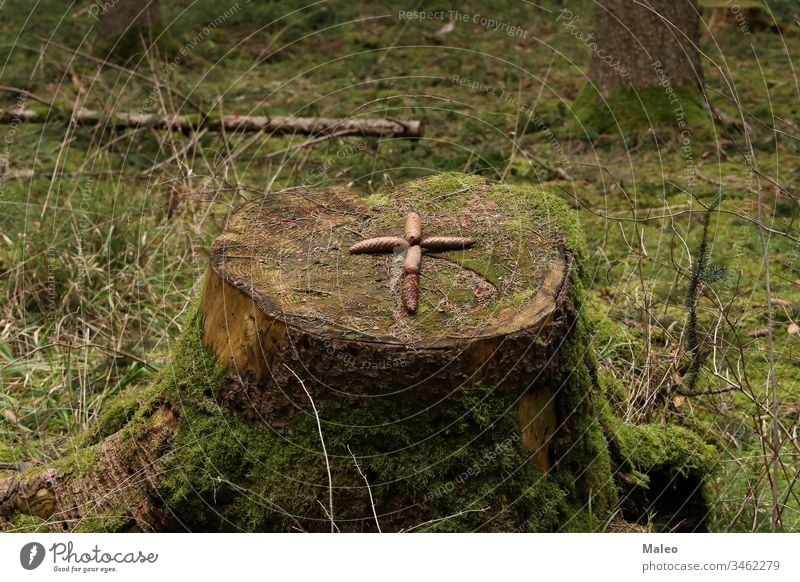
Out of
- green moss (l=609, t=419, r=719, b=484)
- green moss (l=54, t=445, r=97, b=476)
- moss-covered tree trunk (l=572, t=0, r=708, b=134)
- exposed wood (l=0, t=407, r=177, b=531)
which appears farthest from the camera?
moss-covered tree trunk (l=572, t=0, r=708, b=134)

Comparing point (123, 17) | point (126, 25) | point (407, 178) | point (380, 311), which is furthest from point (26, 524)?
point (123, 17)

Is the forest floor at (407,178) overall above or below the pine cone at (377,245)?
below

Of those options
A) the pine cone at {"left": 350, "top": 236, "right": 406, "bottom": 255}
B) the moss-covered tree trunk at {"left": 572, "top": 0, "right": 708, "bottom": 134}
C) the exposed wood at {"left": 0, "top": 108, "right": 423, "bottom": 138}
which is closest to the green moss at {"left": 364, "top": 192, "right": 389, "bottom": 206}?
the pine cone at {"left": 350, "top": 236, "right": 406, "bottom": 255}

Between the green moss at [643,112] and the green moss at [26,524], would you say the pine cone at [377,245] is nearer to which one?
the green moss at [26,524]

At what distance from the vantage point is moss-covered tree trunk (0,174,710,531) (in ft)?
8.95

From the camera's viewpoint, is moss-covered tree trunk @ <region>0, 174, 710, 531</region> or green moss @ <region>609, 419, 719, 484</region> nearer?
moss-covered tree trunk @ <region>0, 174, 710, 531</region>

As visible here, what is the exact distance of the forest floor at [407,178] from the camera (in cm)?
382

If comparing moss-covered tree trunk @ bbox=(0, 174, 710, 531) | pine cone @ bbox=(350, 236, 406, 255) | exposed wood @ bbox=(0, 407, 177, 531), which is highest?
pine cone @ bbox=(350, 236, 406, 255)

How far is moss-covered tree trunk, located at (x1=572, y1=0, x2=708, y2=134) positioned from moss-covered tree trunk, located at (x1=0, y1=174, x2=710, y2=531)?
13.5 feet

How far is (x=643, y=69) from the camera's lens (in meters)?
7.18

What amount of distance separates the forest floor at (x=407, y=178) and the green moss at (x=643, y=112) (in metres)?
0.11

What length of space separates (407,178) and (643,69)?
2.22m

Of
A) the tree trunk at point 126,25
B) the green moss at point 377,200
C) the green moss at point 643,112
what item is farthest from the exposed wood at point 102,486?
the tree trunk at point 126,25

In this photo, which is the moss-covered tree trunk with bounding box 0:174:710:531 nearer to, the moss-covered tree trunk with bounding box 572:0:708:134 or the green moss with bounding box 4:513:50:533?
the green moss with bounding box 4:513:50:533
